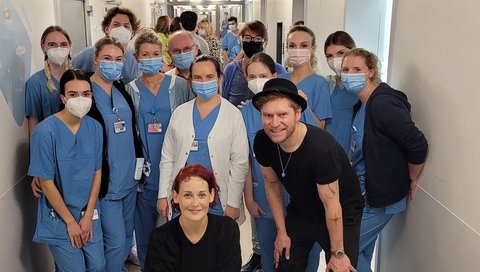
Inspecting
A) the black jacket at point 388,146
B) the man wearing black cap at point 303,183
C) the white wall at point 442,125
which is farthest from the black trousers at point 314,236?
the white wall at point 442,125

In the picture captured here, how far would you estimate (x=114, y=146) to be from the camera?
227cm

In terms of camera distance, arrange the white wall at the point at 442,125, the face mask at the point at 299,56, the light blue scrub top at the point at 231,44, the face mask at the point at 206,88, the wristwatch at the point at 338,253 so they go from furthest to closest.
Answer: the light blue scrub top at the point at 231,44 < the face mask at the point at 299,56 < the face mask at the point at 206,88 < the wristwatch at the point at 338,253 < the white wall at the point at 442,125

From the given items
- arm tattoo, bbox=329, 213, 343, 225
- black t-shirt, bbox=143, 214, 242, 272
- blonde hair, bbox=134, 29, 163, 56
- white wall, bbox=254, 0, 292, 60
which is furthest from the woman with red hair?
white wall, bbox=254, 0, 292, 60

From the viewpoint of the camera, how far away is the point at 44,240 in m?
2.12

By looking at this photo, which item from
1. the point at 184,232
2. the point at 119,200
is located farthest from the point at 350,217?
the point at 119,200

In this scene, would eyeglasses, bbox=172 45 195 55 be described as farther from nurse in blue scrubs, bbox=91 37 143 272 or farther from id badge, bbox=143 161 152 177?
id badge, bbox=143 161 152 177

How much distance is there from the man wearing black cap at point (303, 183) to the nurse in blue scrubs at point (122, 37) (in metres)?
1.31

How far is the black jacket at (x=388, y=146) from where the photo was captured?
6.46 ft

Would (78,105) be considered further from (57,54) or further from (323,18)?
(323,18)

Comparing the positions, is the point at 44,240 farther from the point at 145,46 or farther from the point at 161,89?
the point at 145,46

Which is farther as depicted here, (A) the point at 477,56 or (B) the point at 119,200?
(B) the point at 119,200

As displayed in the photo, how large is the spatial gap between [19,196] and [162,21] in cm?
336

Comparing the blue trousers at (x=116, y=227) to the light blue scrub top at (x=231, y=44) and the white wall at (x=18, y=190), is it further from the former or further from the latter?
the light blue scrub top at (x=231, y=44)

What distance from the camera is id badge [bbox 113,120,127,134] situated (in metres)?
2.27
